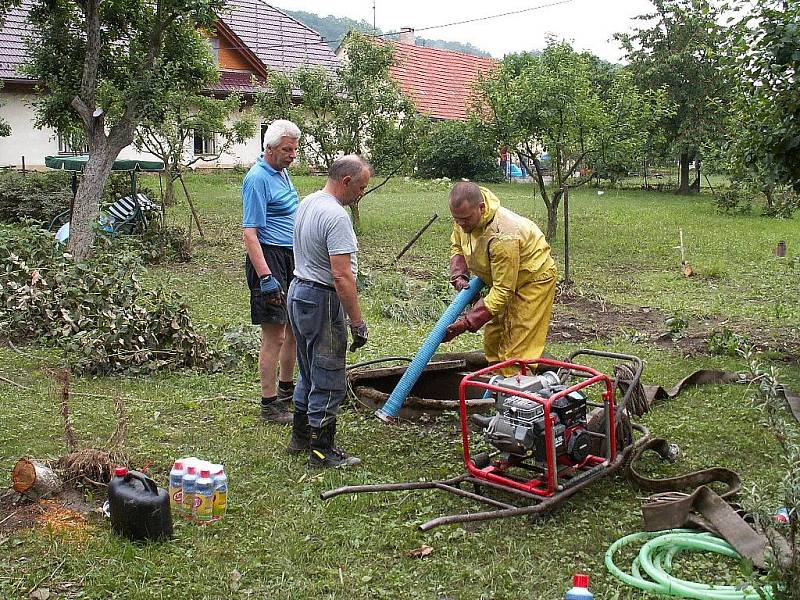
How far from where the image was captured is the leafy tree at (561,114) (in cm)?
1573

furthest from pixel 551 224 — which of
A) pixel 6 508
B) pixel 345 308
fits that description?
pixel 6 508

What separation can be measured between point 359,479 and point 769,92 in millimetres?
4650

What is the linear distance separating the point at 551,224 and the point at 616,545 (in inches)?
519

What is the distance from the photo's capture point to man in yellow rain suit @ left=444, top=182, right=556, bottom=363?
516 cm

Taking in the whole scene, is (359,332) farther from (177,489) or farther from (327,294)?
(177,489)

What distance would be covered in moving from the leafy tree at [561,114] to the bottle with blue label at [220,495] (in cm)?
1166

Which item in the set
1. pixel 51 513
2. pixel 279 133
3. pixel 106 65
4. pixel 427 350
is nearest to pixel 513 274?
pixel 427 350

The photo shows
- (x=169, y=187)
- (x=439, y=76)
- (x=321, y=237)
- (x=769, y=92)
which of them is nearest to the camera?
(x=321, y=237)

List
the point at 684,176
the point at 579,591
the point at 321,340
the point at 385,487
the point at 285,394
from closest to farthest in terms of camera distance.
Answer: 1. the point at 579,591
2. the point at 385,487
3. the point at 321,340
4. the point at 285,394
5. the point at 684,176

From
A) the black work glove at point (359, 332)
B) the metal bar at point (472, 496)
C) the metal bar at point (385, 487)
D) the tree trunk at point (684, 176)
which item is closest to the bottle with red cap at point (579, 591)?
the metal bar at point (472, 496)

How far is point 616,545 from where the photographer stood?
407 centimetres

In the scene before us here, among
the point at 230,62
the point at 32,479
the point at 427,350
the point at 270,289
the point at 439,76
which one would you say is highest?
the point at 439,76

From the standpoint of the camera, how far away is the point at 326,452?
519 cm

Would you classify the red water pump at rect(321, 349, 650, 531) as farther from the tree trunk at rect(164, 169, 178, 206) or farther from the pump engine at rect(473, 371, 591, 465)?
the tree trunk at rect(164, 169, 178, 206)
